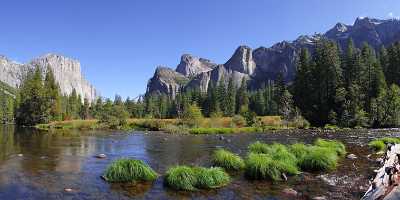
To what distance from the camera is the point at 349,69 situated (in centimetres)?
9862

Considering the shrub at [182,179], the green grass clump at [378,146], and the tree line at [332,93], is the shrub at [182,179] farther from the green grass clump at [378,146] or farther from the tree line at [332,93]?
the tree line at [332,93]

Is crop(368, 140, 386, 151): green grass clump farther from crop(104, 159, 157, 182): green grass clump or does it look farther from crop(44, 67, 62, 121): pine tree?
crop(44, 67, 62, 121): pine tree

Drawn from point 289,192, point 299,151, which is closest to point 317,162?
point 299,151

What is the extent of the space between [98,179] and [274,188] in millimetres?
9184

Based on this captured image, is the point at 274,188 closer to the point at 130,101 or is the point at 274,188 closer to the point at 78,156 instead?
the point at 78,156

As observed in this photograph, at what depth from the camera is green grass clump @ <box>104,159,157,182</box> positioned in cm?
1877

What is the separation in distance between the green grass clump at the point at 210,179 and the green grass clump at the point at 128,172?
2.70m

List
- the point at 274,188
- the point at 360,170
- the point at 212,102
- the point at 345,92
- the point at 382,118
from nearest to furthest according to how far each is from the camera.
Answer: the point at 274,188, the point at 360,170, the point at 382,118, the point at 345,92, the point at 212,102

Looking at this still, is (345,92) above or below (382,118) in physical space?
above

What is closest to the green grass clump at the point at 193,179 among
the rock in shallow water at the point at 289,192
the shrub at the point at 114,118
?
the rock in shallow water at the point at 289,192

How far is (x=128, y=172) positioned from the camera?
61.9 feet

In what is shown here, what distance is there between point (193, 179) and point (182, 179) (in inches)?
20.4

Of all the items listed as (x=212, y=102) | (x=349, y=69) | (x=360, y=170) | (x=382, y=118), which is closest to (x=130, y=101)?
(x=212, y=102)

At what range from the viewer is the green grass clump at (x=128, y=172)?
18766mm
